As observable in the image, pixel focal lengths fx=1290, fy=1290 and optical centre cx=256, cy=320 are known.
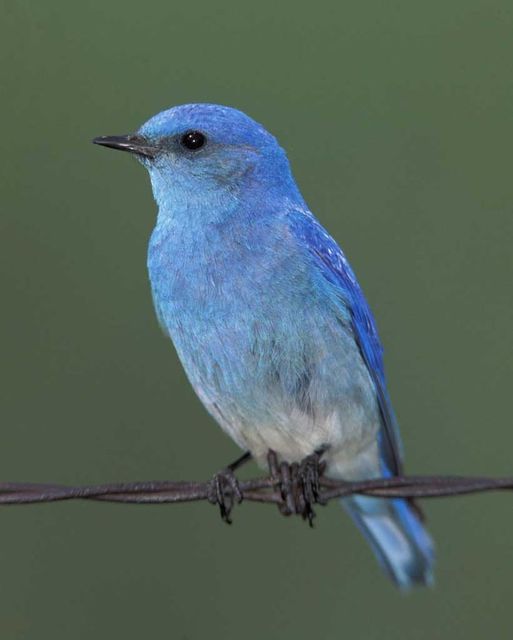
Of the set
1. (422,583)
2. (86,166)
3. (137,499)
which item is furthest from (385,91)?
(137,499)

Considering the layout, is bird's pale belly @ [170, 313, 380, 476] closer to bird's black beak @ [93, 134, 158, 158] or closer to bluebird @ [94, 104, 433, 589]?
bluebird @ [94, 104, 433, 589]

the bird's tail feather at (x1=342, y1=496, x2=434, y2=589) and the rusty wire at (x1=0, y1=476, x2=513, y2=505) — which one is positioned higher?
the rusty wire at (x1=0, y1=476, x2=513, y2=505)

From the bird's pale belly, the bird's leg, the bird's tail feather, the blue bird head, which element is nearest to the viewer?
the bird's leg

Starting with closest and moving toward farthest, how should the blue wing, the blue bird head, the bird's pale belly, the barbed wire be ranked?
1. the barbed wire
2. the bird's pale belly
3. the blue wing
4. the blue bird head

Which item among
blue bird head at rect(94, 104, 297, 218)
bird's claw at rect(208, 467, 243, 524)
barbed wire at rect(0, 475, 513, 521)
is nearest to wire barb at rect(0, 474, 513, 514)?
barbed wire at rect(0, 475, 513, 521)

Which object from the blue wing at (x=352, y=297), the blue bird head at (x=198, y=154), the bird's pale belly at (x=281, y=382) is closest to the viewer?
the bird's pale belly at (x=281, y=382)

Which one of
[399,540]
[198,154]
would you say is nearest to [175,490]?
[198,154]

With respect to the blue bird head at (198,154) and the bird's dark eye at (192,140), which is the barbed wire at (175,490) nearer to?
the blue bird head at (198,154)

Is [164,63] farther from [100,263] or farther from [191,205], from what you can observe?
[191,205]

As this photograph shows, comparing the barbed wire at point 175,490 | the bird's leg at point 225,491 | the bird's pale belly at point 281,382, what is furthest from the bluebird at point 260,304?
the barbed wire at point 175,490
